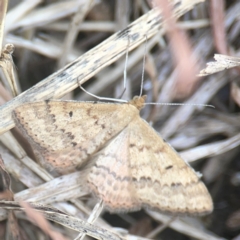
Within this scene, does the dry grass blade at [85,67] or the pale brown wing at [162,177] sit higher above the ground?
the dry grass blade at [85,67]

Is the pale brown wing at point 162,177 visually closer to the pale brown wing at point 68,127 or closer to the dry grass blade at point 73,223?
the pale brown wing at point 68,127

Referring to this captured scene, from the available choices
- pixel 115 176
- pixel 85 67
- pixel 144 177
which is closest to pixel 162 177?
pixel 144 177

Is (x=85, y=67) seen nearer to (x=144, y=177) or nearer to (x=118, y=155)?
(x=118, y=155)

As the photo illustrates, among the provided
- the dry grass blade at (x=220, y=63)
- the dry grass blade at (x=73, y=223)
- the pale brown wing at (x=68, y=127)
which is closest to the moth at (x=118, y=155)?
the pale brown wing at (x=68, y=127)

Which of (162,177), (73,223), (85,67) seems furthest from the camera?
(162,177)

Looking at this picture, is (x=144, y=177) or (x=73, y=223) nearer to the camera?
(x=73, y=223)

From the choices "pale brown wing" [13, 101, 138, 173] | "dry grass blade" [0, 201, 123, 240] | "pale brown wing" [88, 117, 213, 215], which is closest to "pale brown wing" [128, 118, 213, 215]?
"pale brown wing" [88, 117, 213, 215]
